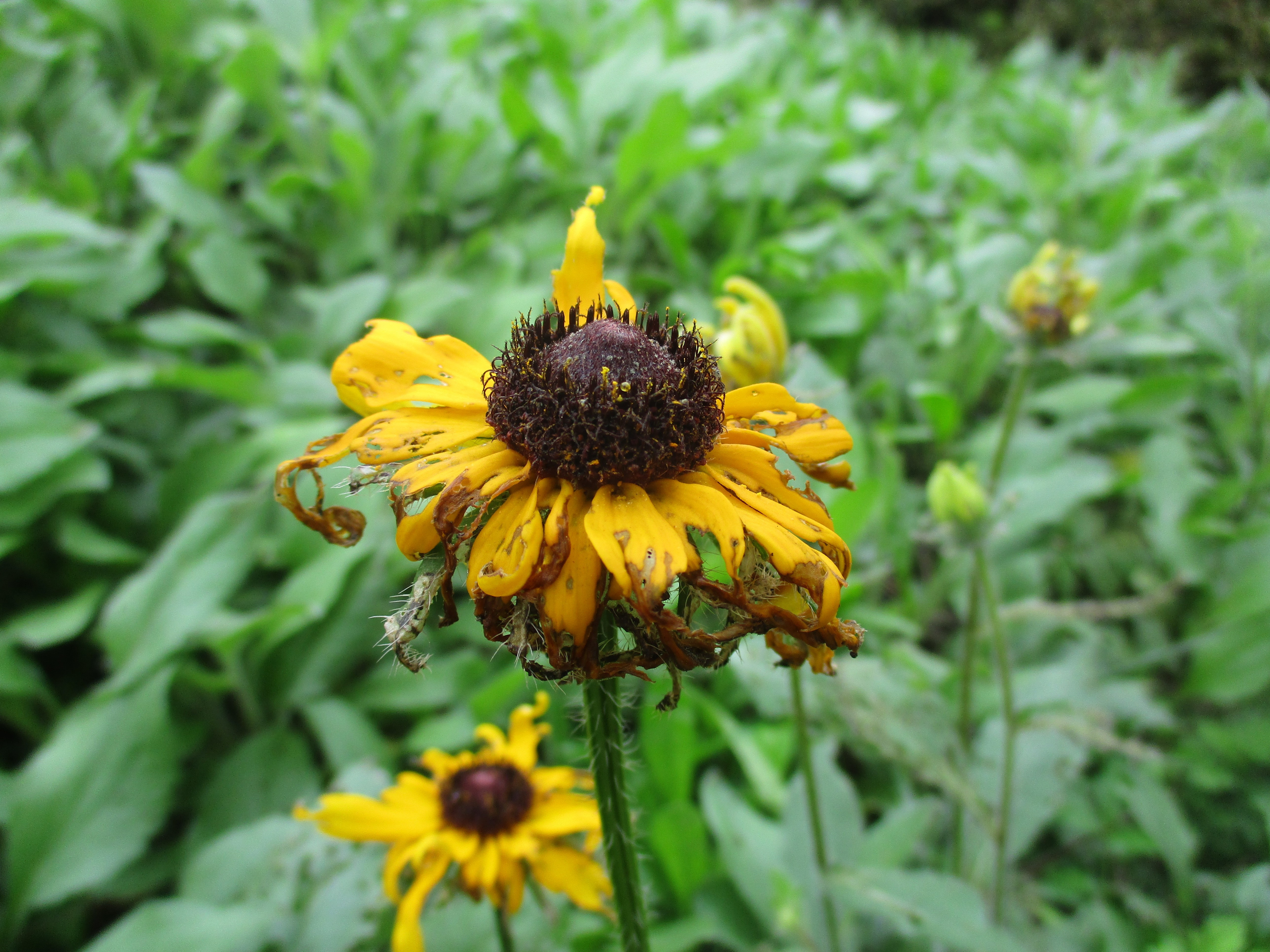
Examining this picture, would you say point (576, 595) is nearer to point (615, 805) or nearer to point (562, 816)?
point (615, 805)

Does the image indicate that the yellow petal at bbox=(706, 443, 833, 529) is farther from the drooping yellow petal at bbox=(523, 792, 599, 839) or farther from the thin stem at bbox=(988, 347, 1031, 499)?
the thin stem at bbox=(988, 347, 1031, 499)

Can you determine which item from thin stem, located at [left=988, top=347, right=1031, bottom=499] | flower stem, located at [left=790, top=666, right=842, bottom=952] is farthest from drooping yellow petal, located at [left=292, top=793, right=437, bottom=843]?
thin stem, located at [left=988, top=347, right=1031, bottom=499]

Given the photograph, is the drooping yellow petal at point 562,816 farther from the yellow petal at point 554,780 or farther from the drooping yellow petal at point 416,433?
the drooping yellow petal at point 416,433

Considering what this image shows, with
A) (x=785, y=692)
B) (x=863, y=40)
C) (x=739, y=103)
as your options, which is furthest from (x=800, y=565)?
(x=863, y=40)

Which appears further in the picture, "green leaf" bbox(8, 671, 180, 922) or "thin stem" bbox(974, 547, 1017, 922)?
"green leaf" bbox(8, 671, 180, 922)

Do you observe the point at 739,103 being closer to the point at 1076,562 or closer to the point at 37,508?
the point at 1076,562
